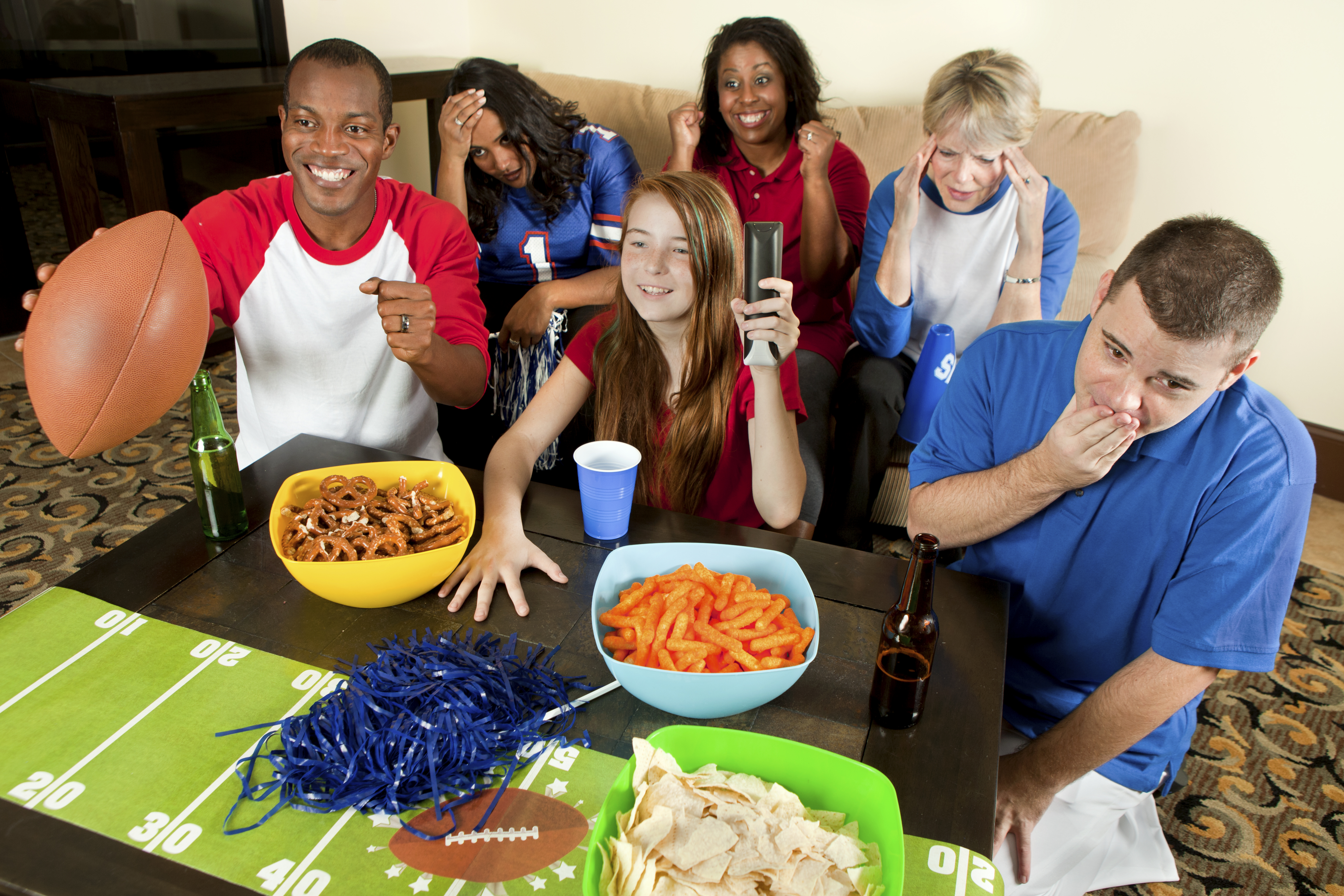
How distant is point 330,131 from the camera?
1.68m

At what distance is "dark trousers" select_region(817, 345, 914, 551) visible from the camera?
240 centimetres

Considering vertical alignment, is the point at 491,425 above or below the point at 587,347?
below

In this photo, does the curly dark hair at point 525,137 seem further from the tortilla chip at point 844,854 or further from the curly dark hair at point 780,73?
the tortilla chip at point 844,854

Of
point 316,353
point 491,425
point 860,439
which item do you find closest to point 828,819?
point 316,353

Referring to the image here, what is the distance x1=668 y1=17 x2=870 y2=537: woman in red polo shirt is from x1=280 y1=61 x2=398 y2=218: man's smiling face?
3.42 ft

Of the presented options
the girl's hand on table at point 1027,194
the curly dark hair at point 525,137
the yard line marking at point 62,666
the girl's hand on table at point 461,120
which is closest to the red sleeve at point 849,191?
the girl's hand on table at point 1027,194

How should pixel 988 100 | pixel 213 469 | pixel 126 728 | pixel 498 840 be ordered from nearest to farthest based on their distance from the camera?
pixel 498 840 → pixel 126 728 → pixel 213 469 → pixel 988 100

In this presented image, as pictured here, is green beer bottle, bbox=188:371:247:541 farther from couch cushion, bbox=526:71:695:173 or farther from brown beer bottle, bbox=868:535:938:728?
couch cushion, bbox=526:71:695:173

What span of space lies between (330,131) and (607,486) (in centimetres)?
95

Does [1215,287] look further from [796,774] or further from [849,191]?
[849,191]

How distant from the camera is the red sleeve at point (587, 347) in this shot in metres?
1.73

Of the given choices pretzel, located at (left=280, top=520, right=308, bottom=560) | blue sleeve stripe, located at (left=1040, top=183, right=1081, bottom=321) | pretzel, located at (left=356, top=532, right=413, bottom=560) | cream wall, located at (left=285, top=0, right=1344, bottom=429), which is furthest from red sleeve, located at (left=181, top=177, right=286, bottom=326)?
cream wall, located at (left=285, top=0, right=1344, bottom=429)

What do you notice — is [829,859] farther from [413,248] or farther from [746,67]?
[746,67]

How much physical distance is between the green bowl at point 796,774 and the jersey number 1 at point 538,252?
2.05 m
